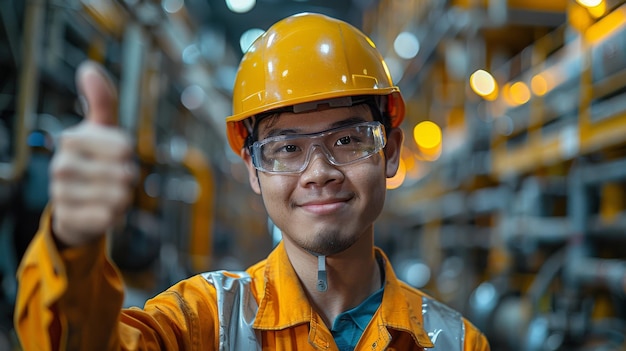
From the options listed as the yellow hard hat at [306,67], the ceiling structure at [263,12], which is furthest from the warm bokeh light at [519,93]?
the ceiling structure at [263,12]

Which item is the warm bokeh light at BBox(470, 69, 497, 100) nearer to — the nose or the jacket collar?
the jacket collar

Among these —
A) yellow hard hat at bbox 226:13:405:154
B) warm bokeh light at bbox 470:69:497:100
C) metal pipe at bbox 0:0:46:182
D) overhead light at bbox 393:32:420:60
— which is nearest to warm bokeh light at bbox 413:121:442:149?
overhead light at bbox 393:32:420:60

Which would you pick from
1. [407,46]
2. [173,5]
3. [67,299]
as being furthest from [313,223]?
[407,46]

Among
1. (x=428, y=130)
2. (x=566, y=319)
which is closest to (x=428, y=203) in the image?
(x=428, y=130)

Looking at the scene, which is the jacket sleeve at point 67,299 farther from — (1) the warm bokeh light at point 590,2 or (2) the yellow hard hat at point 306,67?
(1) the warm bokeh light at point 590,2

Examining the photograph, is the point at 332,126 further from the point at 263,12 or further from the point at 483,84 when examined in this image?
the point at 263,12

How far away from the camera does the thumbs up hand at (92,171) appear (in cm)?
94

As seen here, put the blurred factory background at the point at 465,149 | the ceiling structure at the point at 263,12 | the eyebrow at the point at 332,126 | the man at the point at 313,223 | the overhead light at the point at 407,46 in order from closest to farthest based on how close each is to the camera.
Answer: the man at the point at 313,223
the eyebrow at the point at 332,126
the blurred factory background at the point at 465,149
the overhead light at the point at 407,46
the ceiling structure at the point at 263,12

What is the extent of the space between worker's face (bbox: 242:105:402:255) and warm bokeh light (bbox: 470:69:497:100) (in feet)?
18.4

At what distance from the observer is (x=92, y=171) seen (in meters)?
0.95

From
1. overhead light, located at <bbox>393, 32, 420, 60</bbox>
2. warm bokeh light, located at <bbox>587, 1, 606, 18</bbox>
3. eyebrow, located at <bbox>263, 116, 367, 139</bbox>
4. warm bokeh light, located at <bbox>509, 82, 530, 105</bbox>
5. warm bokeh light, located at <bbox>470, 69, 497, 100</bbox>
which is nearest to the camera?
eyebrow, located at <bbox>263, 116, 367, 139</bbox>

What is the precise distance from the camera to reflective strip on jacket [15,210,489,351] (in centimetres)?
104

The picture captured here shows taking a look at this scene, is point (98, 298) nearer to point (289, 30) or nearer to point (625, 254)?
point (289, 30)

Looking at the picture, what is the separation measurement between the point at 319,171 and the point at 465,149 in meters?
5.92
